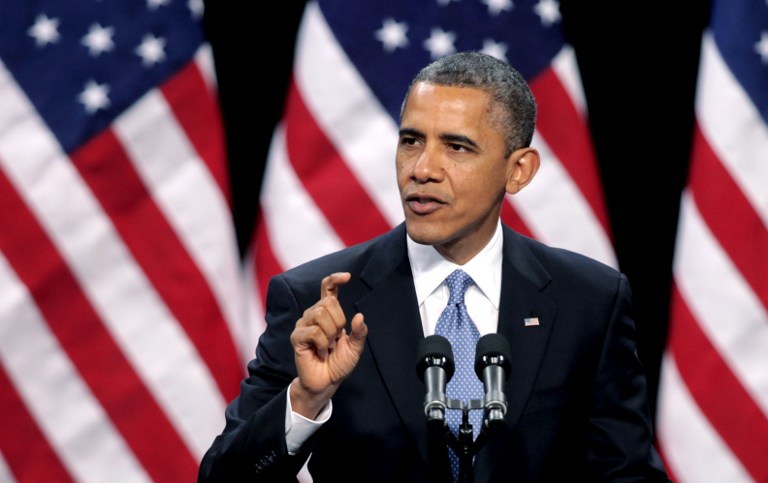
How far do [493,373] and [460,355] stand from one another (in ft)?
1.86

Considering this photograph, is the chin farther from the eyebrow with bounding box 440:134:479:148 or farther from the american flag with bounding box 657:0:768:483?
the american flag with bounding box 657:0:768:483

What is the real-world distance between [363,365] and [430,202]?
13.8 inches

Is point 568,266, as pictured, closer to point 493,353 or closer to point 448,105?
point 448,105

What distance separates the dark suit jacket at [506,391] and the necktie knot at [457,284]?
8cm

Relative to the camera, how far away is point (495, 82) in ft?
6.95

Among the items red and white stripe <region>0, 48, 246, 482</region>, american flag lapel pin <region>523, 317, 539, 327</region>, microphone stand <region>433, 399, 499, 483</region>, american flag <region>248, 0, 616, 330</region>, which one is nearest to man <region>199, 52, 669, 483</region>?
american flag lapel pin <region>523, 317, 539, 327</region>

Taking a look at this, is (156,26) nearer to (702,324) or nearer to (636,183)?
(636,183)

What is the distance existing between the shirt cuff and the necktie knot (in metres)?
0.40

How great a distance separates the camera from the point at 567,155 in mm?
3146

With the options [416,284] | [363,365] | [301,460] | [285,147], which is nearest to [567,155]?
[285,147]

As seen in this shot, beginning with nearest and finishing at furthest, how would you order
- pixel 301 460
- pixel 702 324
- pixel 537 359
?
pixel 301 460, pixel 537 359, pixel 702 324

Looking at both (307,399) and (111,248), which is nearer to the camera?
(307,399)

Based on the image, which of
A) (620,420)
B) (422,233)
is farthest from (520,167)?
(620,420)

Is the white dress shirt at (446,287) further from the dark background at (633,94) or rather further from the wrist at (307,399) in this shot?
the dark background at (633,94)
